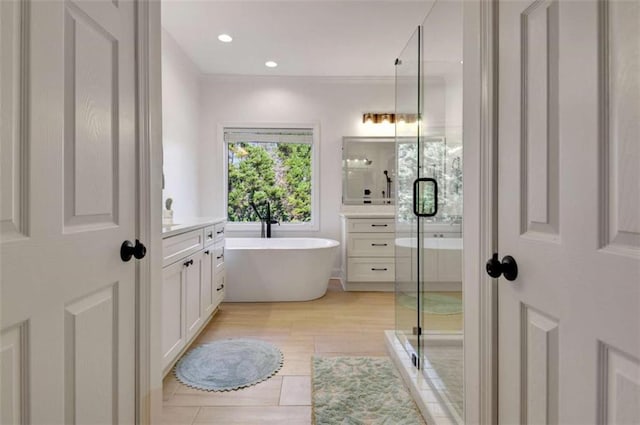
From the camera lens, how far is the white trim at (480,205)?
0.95 meters

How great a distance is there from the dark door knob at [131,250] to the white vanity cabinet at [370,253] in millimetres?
2945

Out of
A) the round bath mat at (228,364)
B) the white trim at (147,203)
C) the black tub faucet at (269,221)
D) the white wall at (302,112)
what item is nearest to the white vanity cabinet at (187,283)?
the round bath mat at (228,364)

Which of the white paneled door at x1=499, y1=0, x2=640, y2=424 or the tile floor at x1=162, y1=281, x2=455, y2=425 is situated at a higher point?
the white paneled door at x1=499, y1=0, x2=640, y2=424

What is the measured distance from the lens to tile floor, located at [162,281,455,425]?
5.40ft

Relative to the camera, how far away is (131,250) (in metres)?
1.05

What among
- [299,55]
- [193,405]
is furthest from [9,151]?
[299,55]

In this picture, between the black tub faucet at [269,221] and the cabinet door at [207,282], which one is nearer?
the cabinet door at [207,282]

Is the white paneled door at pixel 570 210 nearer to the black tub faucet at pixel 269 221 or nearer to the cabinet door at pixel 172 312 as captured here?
the cabinet door at pixel 172 312

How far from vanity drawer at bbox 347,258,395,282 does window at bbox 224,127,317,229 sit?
94 cm

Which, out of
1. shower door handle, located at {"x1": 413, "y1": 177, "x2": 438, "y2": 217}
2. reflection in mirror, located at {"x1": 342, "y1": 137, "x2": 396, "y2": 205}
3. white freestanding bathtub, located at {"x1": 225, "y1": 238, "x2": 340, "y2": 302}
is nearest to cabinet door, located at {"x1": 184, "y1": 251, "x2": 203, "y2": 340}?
white freestanding bathtub, located at {"x1": 225, "y1": 238, "x2": 340, "y2": 302}

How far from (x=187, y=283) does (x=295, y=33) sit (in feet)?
8.15

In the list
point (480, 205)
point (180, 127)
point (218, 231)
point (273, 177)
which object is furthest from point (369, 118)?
point (480, 205)

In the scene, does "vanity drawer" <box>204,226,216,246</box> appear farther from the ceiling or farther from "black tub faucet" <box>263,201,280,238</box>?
the ceiling

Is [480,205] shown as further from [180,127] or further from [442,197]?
[180,127]
